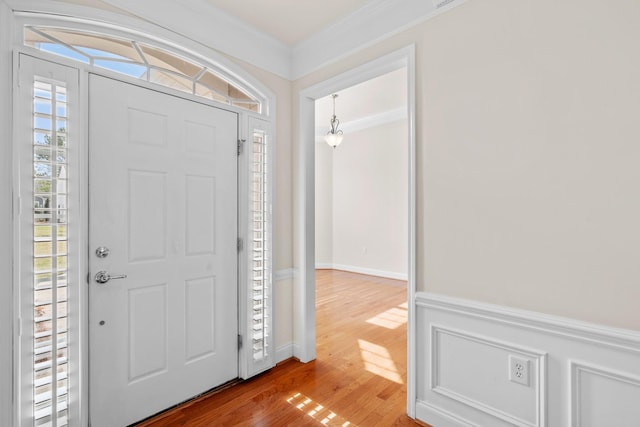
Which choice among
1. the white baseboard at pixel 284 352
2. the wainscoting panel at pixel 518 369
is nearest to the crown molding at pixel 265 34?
the wainscoting panel at pixel 518 369

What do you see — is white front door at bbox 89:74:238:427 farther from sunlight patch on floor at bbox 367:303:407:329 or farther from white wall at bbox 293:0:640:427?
sunlight patch on floor at bbox 367:303:407:329

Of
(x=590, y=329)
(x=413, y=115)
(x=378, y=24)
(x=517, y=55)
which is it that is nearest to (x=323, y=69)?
(x=378, y=24)

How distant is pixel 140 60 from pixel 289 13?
1.05 m

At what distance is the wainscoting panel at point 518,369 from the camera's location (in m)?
1.34

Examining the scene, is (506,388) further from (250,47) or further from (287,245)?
(250,47)

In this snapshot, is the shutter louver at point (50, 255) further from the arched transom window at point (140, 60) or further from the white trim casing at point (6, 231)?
the arched transom window at point (140, 60)

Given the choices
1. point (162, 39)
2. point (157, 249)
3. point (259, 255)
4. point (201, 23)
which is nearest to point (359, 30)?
point (201, 23)

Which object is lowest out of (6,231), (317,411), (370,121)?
(317,411)

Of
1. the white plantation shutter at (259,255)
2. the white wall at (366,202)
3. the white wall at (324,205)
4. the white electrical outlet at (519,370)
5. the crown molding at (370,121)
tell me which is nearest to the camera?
the white electrical outlet at (519,370)

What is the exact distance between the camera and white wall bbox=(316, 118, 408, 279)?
5.82 m

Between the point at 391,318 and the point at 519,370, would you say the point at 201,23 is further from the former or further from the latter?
the point at 391,318

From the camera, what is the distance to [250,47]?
245 centimetres

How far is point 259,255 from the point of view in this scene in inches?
99.3

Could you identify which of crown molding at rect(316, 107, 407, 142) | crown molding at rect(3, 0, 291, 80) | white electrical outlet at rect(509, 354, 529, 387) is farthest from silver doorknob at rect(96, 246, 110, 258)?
crown molding at rect(316, 107, 407, 142)
